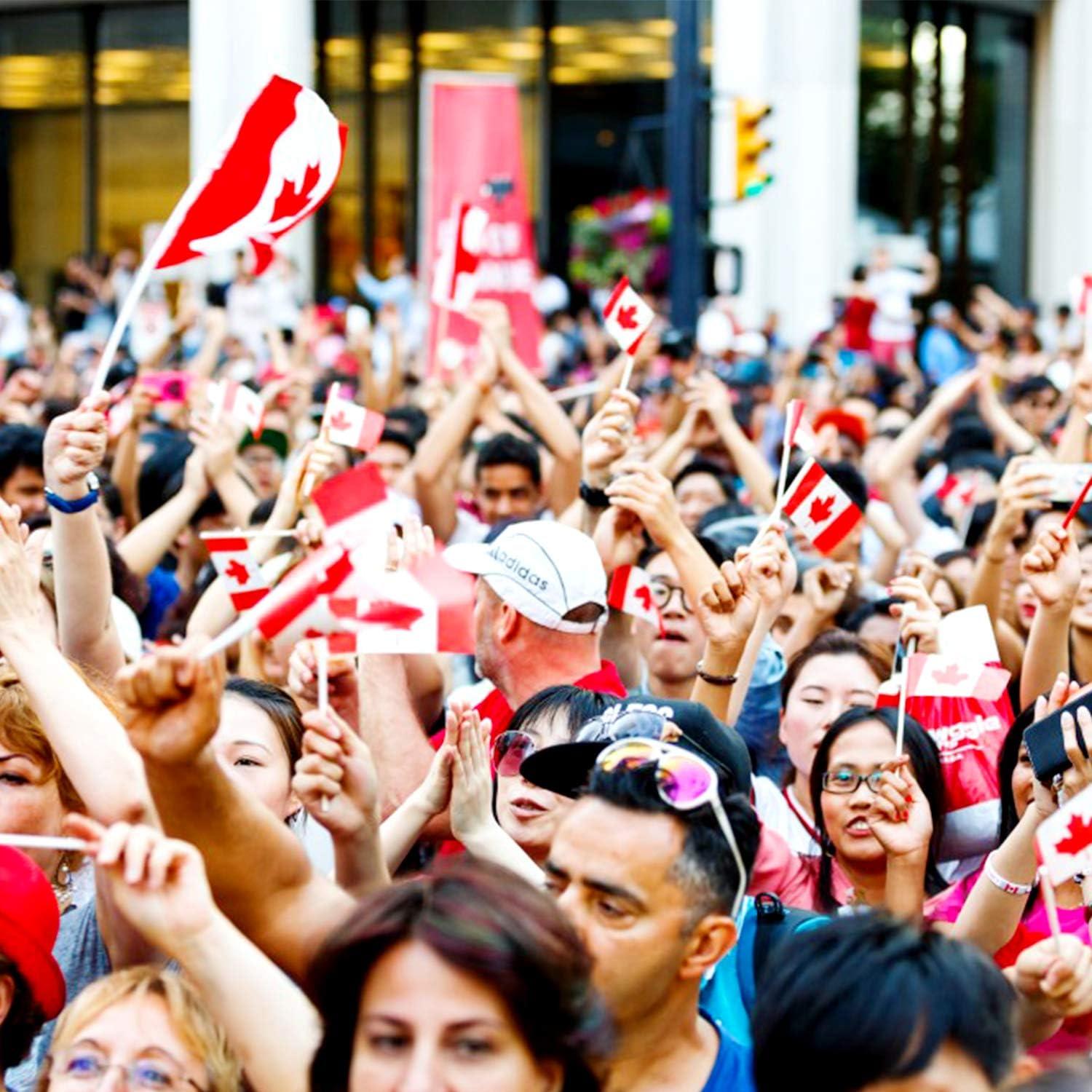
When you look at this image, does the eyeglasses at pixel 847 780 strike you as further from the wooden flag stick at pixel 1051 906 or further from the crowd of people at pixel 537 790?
the wooden flag stick at pixel 1051 906

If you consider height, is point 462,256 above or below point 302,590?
above

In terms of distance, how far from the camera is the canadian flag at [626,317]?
6.84 metres

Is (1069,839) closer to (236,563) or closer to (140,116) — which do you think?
(236,563)

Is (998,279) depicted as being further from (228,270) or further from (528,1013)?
(528,1013)

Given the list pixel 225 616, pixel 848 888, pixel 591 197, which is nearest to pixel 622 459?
pixel 225 616

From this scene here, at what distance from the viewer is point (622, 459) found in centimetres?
622

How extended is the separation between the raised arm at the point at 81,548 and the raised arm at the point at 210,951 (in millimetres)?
1611

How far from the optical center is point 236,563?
4.49 meters

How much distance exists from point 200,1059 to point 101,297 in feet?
59.2

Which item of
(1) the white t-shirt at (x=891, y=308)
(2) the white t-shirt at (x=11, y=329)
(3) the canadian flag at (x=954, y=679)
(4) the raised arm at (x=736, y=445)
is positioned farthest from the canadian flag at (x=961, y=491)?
(1) the white t-shirt at (x=891, y=308)

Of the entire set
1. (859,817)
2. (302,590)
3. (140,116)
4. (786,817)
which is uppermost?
(140,116)

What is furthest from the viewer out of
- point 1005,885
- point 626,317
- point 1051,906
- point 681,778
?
point 626,317

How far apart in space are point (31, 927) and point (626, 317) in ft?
12.6

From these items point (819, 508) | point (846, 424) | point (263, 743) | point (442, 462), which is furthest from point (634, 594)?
point (846, 424)
